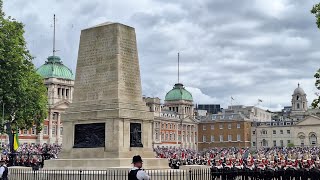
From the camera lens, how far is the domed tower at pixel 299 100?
160 meters

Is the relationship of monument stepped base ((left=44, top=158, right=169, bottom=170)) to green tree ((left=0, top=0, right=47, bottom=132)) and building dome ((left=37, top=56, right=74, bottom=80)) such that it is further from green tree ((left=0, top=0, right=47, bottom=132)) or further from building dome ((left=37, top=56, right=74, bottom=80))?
building dome ((left=37, top=56, right=74, bottom=80))

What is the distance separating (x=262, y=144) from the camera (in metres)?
140

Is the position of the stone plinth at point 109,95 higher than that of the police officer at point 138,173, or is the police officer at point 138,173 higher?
the stone plinth at point 109,95

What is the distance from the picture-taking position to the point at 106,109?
2241 cm

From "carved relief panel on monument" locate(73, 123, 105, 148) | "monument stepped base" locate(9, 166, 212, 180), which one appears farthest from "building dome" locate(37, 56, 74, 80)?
"monument stepped base" locate(9, 166, 212, 180)

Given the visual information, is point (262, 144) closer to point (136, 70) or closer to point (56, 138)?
point (56, 138)

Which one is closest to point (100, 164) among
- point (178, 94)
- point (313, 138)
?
point (313, 138)

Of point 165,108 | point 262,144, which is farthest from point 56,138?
point 262,144

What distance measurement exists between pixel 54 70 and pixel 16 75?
75435 millimetres

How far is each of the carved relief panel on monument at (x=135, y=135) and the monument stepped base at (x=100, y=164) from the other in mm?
945

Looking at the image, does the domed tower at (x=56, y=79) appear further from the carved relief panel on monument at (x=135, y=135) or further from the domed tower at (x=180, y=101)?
the carved relief panel on monument at (x=135, y=135)

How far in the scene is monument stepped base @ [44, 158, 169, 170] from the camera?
69.6 ft

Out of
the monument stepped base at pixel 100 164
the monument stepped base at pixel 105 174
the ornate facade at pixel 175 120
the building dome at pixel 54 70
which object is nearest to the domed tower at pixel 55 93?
the building dome at pixel 54 70

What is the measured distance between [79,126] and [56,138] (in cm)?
8671
